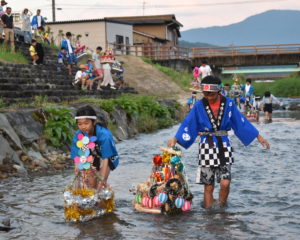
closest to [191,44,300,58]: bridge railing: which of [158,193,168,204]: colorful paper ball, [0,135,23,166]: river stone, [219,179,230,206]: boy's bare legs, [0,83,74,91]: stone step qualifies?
[0,83,74,91]: stone step

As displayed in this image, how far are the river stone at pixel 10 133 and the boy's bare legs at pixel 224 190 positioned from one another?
5.16 m

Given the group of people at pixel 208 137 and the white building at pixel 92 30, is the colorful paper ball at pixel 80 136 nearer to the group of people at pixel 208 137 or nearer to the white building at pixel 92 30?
the group of people at pixel 208 137

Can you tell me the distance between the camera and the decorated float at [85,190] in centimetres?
679

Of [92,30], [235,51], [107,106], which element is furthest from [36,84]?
[235,51]

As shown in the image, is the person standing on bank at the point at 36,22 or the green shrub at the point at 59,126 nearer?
the green shrub at the point at 59,126

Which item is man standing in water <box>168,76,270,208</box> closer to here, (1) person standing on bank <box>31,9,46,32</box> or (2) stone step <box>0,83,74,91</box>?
(2) stone step <box>0,83,74,91</box>

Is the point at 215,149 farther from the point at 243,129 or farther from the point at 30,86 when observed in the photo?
the point at 30,86

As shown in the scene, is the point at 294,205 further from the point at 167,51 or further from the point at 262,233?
the point at 167,51

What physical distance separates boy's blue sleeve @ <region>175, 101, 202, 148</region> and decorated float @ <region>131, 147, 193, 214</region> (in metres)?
0.19

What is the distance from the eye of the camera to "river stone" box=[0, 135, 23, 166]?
34.1ft

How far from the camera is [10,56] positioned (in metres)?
21.3

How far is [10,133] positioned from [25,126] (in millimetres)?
884

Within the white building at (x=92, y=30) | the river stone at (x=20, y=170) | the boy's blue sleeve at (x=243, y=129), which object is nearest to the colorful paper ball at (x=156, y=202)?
the boy's blue sleeve at (x=243, y=129)

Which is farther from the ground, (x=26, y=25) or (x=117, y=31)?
(x=117, y=31)
